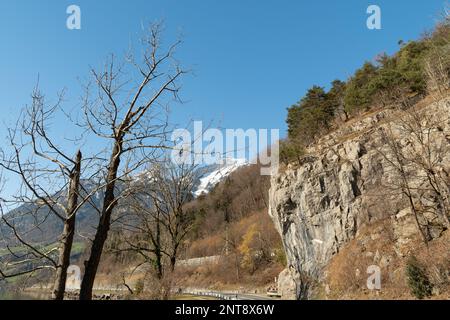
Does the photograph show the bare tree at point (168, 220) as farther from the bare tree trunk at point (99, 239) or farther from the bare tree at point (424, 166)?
the bare tree at point (424, 166)

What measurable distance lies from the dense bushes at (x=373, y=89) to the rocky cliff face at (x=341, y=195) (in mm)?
2486

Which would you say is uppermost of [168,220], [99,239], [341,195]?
[341,195]

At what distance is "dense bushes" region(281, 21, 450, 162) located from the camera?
26.5 m

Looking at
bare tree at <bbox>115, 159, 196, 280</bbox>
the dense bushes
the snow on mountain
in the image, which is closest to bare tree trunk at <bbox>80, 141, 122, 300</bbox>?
the snow on mountain

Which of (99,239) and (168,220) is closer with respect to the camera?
(99,239)

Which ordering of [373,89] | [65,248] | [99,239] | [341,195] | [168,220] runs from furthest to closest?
[373,89], [341,195], [168,220], [99,239], [65,248]

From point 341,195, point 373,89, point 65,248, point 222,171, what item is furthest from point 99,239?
point 373,89

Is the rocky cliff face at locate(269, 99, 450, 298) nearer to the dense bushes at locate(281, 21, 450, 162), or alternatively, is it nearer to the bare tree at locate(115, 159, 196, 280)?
the dense bushes at locate(281, 21, 450, 162)

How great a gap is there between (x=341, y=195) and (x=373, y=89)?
1298 centimetres

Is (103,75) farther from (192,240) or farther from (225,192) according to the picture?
(225,192)

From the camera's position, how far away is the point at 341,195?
84.3ft

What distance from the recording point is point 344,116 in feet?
126

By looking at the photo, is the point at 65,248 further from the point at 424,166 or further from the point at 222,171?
the point at 424,166
